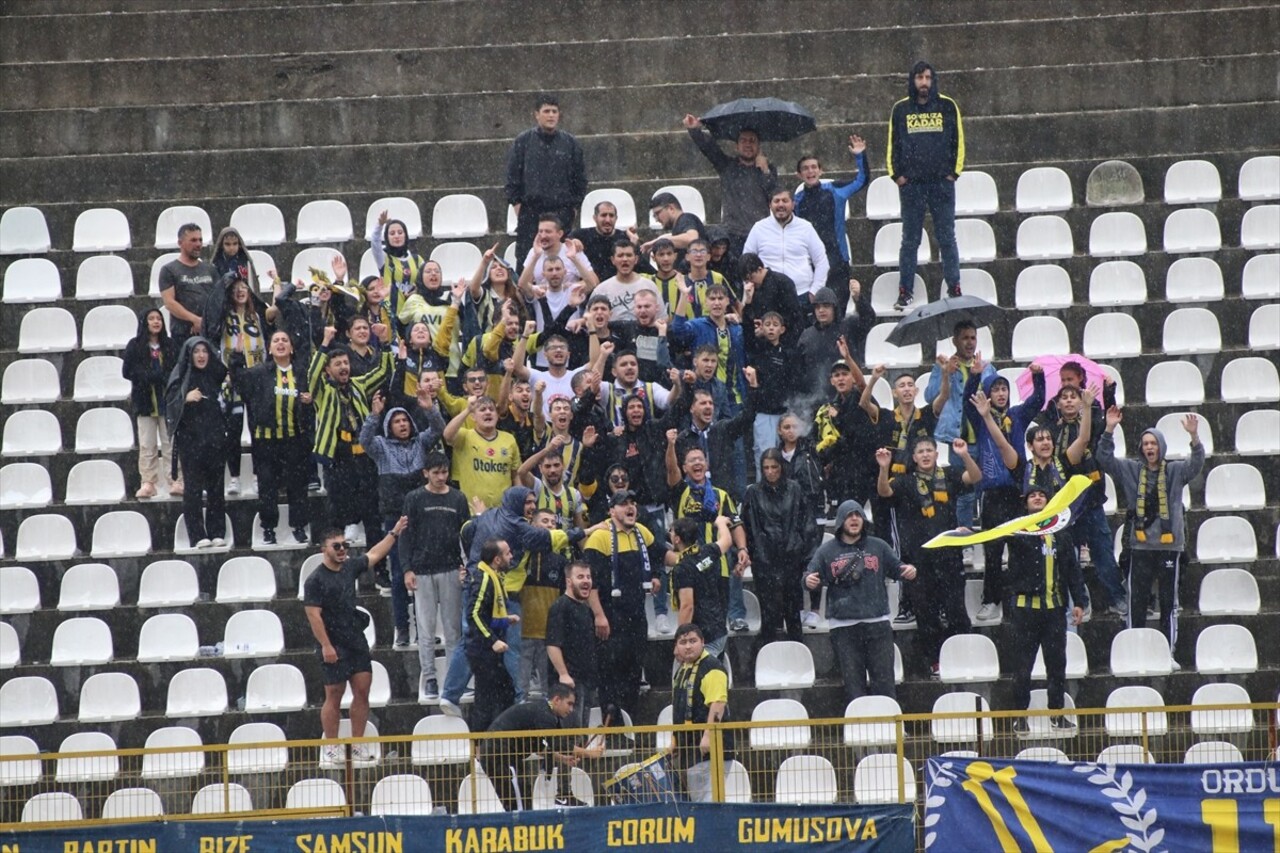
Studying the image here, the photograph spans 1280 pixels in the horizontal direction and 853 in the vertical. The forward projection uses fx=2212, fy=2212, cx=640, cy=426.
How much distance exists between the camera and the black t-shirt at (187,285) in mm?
16422

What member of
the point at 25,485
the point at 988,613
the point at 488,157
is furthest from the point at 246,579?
the point at 488,157

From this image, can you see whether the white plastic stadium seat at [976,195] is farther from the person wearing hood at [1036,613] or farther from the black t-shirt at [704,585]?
the black t-shirt at [704,585]

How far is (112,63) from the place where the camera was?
68.5ft

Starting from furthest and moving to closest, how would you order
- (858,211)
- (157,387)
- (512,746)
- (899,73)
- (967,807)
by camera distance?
1. (899,73)
2. (858,211)
3. (157,387)
4. (512,746)
5. (967,807)

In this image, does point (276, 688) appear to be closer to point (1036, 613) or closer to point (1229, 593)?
point (1036, 613)

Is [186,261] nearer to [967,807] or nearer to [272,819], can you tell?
[272,819]

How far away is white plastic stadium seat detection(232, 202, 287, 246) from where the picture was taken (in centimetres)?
1909

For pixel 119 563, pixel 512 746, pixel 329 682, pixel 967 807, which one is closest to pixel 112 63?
pixel 119 563

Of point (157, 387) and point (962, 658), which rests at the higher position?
point (157, 387)

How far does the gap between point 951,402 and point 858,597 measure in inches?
76.2

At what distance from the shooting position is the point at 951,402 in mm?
15336

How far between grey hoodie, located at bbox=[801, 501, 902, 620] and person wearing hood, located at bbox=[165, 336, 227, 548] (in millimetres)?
Answer: 4391

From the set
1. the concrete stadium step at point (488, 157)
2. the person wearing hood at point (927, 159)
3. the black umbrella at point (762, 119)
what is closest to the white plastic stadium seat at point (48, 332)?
the concrete stadium step at point (488, 157)

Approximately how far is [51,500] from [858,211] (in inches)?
286
